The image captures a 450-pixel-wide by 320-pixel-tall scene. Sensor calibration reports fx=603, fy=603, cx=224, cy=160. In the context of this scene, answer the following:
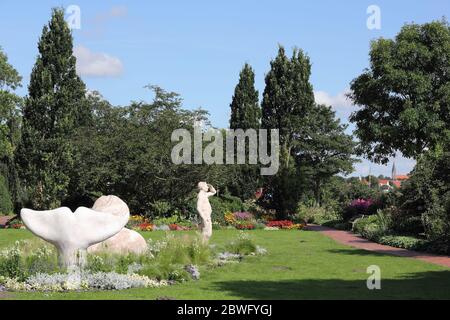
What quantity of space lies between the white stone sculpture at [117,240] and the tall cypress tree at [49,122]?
57.8 feet

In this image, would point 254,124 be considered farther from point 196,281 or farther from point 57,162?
point 196,281

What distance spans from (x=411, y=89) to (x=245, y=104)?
16778 mm

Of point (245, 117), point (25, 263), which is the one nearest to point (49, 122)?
point (245, 117)

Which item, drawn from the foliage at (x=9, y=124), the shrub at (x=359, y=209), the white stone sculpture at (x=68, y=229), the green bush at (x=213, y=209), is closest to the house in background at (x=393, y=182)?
the shrub at (x=359, y=209)

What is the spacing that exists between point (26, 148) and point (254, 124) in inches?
681

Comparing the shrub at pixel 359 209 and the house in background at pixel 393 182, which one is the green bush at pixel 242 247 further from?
the shrub at pixel 359 209

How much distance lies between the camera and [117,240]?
16297 millimetres

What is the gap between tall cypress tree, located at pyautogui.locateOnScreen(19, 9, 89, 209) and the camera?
33156mm

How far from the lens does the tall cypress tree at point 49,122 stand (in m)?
33.2

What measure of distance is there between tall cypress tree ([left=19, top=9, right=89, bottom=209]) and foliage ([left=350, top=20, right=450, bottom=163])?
16.5 meters

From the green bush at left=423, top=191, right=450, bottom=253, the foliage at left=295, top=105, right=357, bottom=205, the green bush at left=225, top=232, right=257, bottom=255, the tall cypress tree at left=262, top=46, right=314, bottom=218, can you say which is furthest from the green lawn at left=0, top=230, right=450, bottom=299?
the foliage at left=295, top=105, right=357, bottom=205

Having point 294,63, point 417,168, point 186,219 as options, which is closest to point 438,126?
point 417,168

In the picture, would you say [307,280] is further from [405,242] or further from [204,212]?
[405,242]

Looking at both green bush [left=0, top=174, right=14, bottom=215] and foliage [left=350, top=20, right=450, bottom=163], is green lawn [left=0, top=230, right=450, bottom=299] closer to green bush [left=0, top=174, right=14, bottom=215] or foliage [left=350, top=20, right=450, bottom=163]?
foliage [left=350, top=20, right=450, bottom=163]
